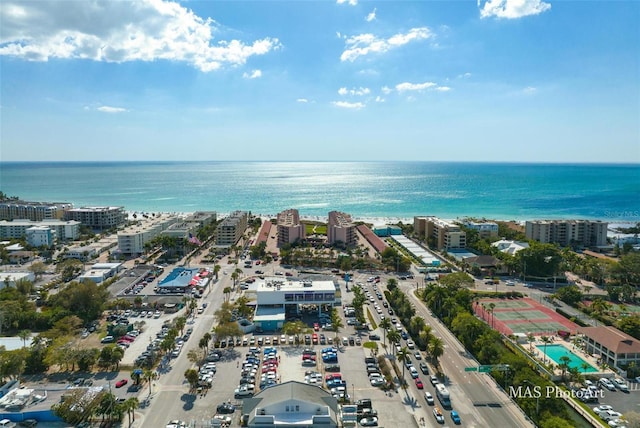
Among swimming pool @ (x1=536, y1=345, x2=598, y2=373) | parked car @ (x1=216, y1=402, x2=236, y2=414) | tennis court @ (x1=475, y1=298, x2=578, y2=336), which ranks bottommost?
parked car @ (x1=216, y1=402, x2=236, y2=414)

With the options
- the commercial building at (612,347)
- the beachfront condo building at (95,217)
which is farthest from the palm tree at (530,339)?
the beachfront condo building at (95,217)

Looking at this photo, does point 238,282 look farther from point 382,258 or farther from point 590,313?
point 590,313

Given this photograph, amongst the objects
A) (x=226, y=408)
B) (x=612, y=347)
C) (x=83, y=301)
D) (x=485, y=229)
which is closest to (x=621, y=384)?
(x=612, y=347)

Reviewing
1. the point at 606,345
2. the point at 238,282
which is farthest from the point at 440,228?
the point at 606,345

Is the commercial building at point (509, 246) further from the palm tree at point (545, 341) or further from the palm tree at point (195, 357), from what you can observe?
the palm tree at point (195, 357)

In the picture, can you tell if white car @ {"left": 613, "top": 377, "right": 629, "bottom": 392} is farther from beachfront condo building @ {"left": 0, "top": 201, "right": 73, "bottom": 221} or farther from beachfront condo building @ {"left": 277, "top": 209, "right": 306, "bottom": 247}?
beachfront condo building @ {"left": 0, "top": 201, "right": 73, "bottom": 221}

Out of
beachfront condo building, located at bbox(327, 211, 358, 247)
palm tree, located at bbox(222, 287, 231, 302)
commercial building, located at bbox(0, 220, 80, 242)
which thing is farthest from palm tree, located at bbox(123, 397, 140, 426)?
commercial building, located at bbox(0, 220, 80, 242)
